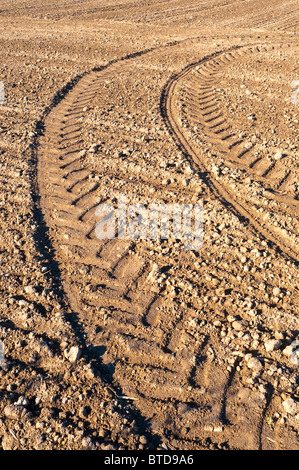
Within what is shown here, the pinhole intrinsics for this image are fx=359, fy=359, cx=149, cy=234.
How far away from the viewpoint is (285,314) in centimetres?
411

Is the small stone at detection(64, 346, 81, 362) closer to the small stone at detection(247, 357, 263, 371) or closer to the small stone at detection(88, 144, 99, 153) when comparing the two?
the small stone at detection(247, 357, 263, 371)

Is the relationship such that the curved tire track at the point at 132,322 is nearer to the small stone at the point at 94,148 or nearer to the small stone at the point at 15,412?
the small stone at the point at 94,148

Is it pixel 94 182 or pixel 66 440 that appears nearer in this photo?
pixel 66 440

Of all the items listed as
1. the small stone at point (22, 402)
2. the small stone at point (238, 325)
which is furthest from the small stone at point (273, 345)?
the small stone at point (22, 402)

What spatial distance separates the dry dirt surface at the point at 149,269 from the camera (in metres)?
3.36

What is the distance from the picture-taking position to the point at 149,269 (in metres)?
4.77

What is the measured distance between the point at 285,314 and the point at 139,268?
6.15ft

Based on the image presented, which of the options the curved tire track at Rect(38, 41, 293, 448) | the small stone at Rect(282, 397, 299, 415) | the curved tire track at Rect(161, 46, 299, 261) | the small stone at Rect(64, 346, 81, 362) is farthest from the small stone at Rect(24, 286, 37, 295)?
the curved tire track at Rect(161, 46, 299, 261)

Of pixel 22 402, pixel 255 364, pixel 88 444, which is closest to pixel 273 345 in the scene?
pixel 255 364

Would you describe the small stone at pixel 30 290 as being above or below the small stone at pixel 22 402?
above

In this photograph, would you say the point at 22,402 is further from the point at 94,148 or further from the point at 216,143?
the point at 216,143

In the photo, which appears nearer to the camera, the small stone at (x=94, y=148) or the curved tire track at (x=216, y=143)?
the curved tire track at (x=216, y=143)

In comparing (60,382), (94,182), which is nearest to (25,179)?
(94,182)

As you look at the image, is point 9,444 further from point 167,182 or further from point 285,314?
point 167,182
